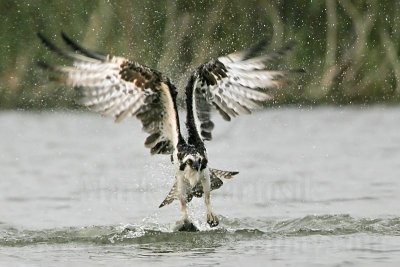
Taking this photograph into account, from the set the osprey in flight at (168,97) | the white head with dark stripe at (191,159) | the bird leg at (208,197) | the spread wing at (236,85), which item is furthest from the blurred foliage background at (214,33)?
the white head with dark stripe at (191,159)

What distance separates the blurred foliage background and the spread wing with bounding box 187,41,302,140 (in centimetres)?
734

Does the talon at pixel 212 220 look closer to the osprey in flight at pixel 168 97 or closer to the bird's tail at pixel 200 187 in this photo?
the osprey in flight at pixel 168 97

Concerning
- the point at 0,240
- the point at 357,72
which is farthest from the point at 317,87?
the point at 0,240

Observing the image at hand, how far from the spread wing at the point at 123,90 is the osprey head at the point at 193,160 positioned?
0.24m

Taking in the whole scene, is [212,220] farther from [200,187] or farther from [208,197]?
[200,187]

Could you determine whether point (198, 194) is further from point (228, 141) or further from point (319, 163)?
point (228, 141)

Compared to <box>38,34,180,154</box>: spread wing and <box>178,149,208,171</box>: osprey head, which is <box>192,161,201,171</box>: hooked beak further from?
<box>38,34,180,154</box>: spread wing

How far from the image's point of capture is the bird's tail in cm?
1256

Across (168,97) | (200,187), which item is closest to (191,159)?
(200,187)

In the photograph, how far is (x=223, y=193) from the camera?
1520 cm

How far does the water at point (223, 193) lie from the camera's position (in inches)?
452

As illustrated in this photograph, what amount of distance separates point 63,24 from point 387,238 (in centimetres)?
955

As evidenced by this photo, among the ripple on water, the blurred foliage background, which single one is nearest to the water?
the ripple on water

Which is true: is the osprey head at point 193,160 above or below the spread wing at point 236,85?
below
